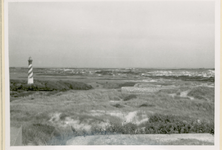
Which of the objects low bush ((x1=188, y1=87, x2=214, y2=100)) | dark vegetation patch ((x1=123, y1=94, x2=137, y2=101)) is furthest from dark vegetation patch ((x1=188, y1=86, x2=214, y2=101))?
dark vegetation patch ((x1=123, y1=94, x2=137, y2=101))

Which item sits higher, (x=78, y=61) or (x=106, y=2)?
(x=106, y=2)

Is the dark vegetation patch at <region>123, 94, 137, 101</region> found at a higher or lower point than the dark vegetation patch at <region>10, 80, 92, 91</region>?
lower

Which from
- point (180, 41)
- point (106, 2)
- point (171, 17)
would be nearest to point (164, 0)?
point (171, 17)

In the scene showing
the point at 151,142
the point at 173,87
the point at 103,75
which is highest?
the point at 103,75

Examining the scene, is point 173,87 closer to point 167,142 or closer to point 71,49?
point 167,142

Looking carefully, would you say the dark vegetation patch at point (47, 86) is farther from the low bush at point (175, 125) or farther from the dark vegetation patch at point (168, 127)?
the low bush at point (175, 125)

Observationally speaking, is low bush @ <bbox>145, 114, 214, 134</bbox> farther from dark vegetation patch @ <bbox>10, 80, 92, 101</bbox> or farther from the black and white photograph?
dark vegetation patch @ <bbox>10, 80, 92, 101</bbox>

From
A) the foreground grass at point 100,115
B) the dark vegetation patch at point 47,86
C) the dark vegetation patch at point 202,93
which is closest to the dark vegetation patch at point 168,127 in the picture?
the foreground grass at point 100,115
